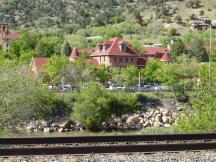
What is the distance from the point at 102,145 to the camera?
56.7 ft

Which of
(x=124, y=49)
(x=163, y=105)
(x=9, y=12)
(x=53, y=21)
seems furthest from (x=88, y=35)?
(x=163, y=105)

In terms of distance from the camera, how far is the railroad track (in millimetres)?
15820

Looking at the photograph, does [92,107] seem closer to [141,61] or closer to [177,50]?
[141,61]

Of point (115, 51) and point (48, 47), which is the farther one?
point (48, 47)

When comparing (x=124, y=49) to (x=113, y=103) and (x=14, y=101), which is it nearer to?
(x=113, y=103)

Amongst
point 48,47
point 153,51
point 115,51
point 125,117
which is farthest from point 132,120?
point 153,51

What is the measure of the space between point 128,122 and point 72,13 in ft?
443

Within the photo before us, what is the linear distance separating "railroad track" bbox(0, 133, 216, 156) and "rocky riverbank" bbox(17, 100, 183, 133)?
31.8 meters

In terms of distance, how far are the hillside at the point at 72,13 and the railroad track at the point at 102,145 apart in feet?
504

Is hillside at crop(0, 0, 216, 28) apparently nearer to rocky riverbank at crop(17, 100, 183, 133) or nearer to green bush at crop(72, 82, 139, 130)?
rocky riverbank at crop(17, 100, 183, 133)

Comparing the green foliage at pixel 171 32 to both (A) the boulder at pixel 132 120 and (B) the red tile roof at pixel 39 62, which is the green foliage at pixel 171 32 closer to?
(B) the red tile roof at pixel 39 62

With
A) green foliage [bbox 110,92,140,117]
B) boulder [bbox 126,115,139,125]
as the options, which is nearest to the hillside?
green foliage [bbox 110,92,140,117]

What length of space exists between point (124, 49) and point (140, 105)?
36.0 m

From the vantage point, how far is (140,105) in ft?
205
